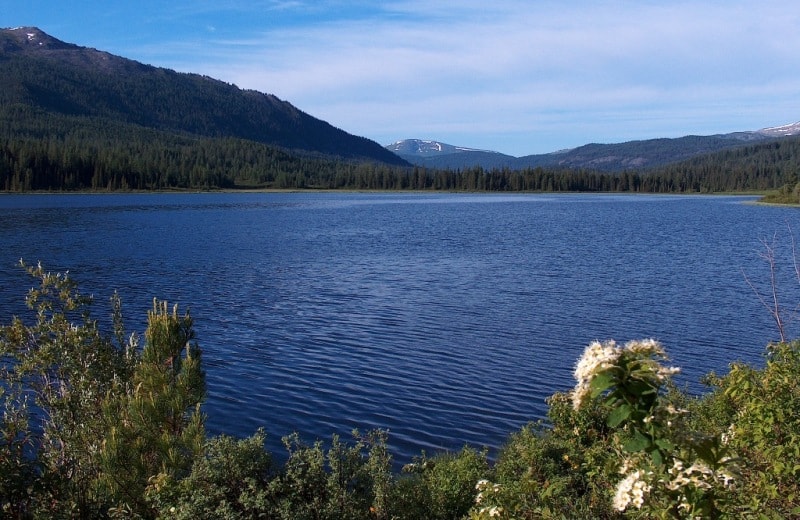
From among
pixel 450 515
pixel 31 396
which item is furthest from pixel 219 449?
pixel 31 396

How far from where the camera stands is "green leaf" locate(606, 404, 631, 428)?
4102 mm

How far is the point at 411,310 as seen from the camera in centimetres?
2923

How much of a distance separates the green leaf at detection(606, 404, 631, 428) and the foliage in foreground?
69 cm

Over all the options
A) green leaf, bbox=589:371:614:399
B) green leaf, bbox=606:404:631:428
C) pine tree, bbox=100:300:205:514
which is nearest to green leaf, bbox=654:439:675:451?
green leaf, bbox=606:404:631:428

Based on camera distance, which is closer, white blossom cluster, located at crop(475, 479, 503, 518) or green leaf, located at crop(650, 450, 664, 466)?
green leaf, located at crop(650, 450, 664, 466)

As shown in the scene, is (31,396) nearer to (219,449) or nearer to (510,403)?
(219,449)

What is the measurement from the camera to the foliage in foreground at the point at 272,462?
670cm

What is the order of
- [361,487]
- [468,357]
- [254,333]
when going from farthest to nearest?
[254,333], [468,357], [361,487]

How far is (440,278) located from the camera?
3784 centimetres

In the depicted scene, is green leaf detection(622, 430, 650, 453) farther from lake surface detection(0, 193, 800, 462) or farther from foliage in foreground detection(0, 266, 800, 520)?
lake surface detection(0, 193, 800, 462)

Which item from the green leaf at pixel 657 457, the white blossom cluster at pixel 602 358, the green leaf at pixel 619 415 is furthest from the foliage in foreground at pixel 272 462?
the white blossom cluster at pixel 602 358

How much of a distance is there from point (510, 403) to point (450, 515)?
865 centimetres

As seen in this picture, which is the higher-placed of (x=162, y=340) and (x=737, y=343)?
(x=162, y=340)


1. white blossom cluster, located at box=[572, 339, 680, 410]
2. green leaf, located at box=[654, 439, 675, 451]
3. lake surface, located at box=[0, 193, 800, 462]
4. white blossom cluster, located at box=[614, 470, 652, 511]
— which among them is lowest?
lake surface, located at box=[0, 193, 800, 462]
